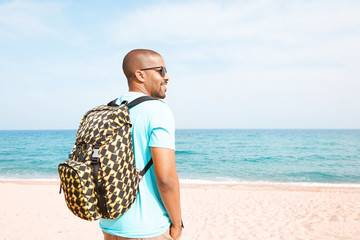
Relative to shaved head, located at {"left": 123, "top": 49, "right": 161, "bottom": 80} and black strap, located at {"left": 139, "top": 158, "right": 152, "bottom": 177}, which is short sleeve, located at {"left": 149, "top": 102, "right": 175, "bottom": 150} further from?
shaved head, located at {"left": 123, "top": 49, "right": 161, "bottom": 80}

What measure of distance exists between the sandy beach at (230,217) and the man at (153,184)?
4.35 meters

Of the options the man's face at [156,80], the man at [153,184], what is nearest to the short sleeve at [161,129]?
the man at [153,184]

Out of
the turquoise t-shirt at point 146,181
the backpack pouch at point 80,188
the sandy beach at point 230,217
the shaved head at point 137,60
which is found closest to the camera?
the backpack pouch at point 80,188

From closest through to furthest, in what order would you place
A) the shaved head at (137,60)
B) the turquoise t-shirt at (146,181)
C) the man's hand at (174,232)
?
the turquoise t-shirt at (146,181) < the man's hand at (174,232) < the shaved head at (137,60)

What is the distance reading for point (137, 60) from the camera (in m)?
1.64

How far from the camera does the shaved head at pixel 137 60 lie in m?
1.64

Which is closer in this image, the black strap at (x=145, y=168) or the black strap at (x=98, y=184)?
the black strap at (x=98, y=184)

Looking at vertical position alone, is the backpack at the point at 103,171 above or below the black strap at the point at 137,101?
below

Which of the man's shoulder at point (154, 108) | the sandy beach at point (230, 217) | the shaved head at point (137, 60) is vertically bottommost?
the sandy beach at point (230, 217)

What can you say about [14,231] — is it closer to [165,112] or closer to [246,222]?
[246,222]

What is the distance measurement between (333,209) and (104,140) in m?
8.04

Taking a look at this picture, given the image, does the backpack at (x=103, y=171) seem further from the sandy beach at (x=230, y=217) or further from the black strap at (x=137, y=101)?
the sandy beach at (x=230, y=217)

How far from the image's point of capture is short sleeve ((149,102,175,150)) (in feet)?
4.54

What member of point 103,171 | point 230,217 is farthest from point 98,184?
point 230,217
